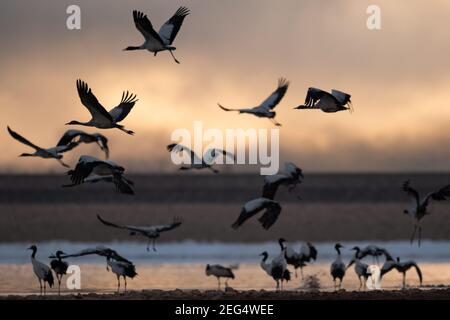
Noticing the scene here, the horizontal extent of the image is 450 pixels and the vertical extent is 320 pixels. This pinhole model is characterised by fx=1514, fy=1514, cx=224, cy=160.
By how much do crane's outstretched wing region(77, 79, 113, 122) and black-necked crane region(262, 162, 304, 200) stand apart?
290 cm

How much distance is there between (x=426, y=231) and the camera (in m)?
49.3

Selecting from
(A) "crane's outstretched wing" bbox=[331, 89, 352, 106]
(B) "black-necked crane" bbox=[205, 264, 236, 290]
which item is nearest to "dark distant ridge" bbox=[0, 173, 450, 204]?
(B) "black-necked crane" bbox=[205, 264, 236, 290]

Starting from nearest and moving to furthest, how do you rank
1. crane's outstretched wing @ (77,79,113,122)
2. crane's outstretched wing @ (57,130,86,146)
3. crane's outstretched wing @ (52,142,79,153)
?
crane's outstretched wing @ (77,79,113,122) < crane's outstretched wing @ (52,142,79,153) < crane's outstretched wing @ (57,130,86,146)

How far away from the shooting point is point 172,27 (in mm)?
25859

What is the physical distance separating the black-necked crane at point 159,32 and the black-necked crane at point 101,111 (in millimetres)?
1017

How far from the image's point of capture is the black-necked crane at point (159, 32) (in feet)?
79.9

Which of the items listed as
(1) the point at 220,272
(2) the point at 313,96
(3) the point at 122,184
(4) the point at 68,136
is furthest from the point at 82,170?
(1) the point at 220,272

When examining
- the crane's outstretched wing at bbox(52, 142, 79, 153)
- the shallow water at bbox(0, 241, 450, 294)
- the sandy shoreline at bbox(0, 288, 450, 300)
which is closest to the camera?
the sandy shoreline at bbox(0, 288, 450, 300)

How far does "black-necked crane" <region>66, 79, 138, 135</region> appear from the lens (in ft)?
78.7

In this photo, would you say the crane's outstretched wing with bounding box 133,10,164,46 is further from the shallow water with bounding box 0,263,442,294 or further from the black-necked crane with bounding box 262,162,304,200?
the shallow water with bounding box 0,263,442,294

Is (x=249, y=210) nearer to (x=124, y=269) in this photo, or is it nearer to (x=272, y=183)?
(x=272, y=183)
